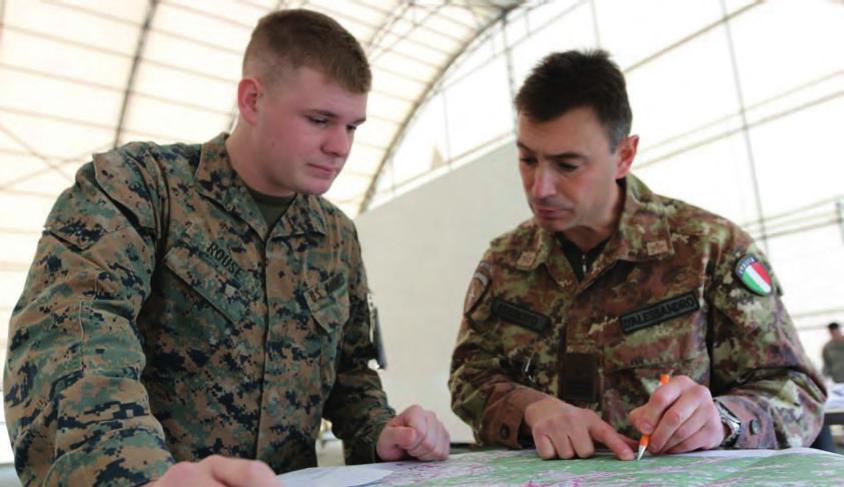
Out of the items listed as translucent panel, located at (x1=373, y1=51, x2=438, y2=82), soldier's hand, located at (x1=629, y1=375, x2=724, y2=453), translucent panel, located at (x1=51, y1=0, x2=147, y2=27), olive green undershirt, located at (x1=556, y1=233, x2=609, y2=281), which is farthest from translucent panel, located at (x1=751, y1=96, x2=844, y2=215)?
translucent panel, located at (x1=51, y1=0, x2=147, y2=27)

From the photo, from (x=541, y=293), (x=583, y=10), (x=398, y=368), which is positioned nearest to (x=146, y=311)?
(x=541, y=293)

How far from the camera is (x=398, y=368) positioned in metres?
5.62

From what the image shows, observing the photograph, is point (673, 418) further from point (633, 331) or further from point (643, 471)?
point (633, 331)

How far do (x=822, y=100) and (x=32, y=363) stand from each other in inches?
315

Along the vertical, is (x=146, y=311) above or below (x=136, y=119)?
below

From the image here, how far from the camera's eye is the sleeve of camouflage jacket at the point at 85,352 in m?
0.76

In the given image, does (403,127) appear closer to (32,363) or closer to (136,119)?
(136,119)

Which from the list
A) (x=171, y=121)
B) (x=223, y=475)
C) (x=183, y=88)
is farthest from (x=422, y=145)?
(x=223, y=475)

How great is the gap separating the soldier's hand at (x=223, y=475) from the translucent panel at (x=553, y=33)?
9.23m

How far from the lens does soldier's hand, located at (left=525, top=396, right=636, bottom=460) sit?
112 cm

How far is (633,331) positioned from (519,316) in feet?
0.85

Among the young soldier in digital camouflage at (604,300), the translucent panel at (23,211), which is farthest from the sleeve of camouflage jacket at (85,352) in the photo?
the translucent panel at (23,211)

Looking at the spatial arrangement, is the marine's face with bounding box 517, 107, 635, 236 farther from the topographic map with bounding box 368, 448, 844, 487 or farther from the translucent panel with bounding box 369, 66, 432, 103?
the translucent panel with bounding box 369, 66, 432, 103

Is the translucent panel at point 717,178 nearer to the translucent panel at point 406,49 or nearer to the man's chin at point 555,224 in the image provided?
the translucent panel at point 406,49
